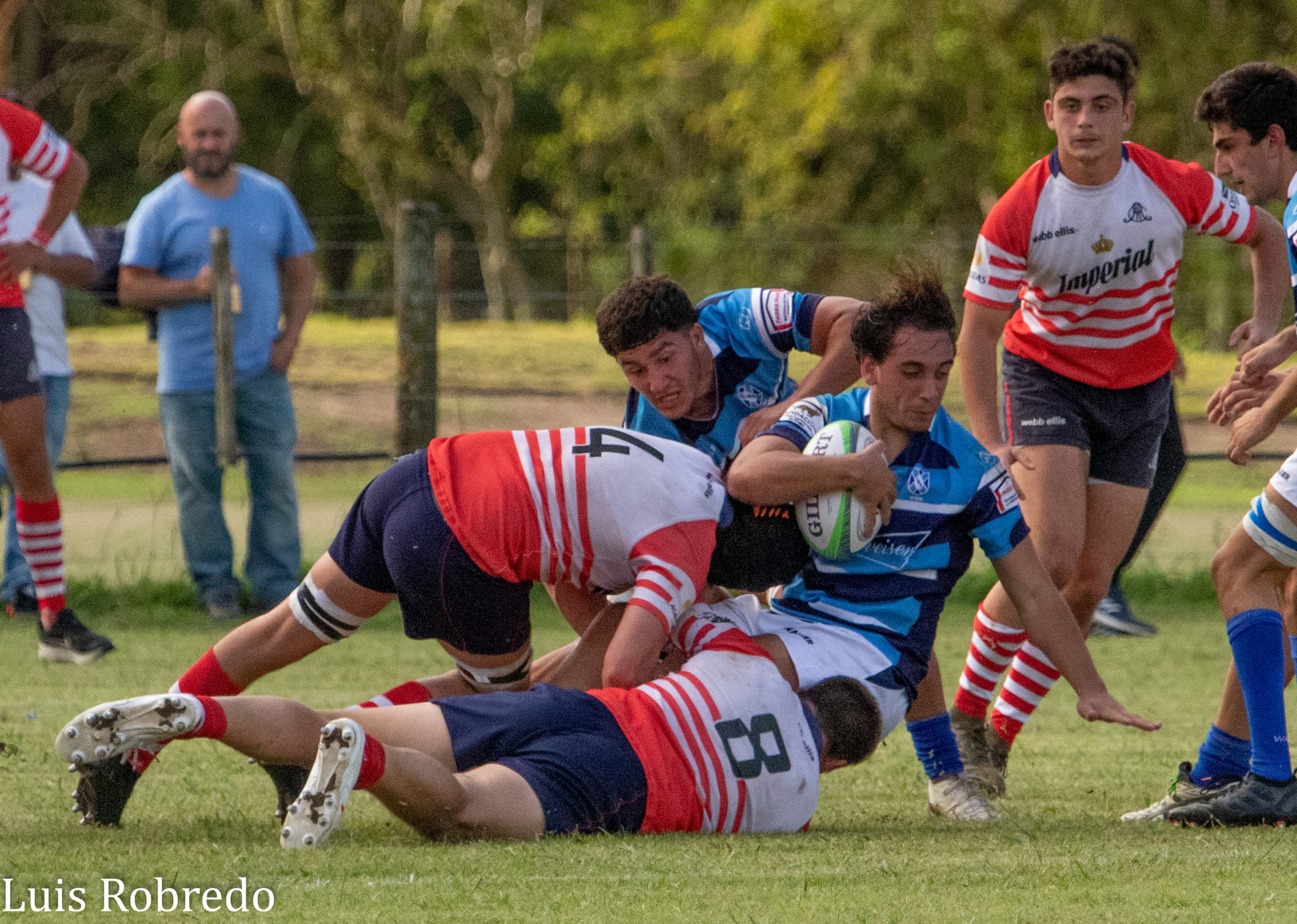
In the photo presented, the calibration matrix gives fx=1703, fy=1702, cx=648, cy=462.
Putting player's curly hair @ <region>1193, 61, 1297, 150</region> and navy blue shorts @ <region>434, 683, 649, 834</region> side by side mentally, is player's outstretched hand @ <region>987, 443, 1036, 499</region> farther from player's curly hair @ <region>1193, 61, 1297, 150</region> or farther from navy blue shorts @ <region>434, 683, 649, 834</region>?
navy blue shorts @ <region>434, 683, 649, 834</region>

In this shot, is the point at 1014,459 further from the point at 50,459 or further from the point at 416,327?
the point at 50,459

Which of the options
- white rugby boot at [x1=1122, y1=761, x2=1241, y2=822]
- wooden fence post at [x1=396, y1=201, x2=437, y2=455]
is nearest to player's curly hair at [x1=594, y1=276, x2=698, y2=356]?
white rugby boot at [x1=1122, y1=761, x2=1241, y2=822]

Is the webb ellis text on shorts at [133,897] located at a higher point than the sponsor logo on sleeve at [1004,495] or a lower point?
lower

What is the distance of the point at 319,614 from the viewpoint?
14.1ft

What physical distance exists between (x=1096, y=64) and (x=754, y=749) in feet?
7.55

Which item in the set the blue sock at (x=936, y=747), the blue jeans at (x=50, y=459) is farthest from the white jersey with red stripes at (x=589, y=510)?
the blue jeans at (x=50, y=459)

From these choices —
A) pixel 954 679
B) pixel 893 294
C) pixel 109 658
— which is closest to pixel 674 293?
pixel 893 294

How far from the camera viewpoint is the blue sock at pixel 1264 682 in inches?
163

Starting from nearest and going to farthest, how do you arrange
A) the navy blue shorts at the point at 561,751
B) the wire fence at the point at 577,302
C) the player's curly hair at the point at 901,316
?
the navy blue shorts at the point at 561,751, the player's curly hair at the point at 901,316, the wire fence at the point at 577,302

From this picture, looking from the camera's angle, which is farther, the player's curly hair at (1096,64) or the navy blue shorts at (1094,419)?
the navy blue shorts at (1094,419)

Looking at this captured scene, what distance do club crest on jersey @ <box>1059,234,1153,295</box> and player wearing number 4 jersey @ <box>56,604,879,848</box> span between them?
1618 mm

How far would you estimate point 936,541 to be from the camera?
433 centimetres

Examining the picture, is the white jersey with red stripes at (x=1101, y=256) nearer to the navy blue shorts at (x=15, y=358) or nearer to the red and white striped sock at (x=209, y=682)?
the red and white striped sock at (x=209, y=682)

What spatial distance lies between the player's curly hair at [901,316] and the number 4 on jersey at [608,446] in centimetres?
62
